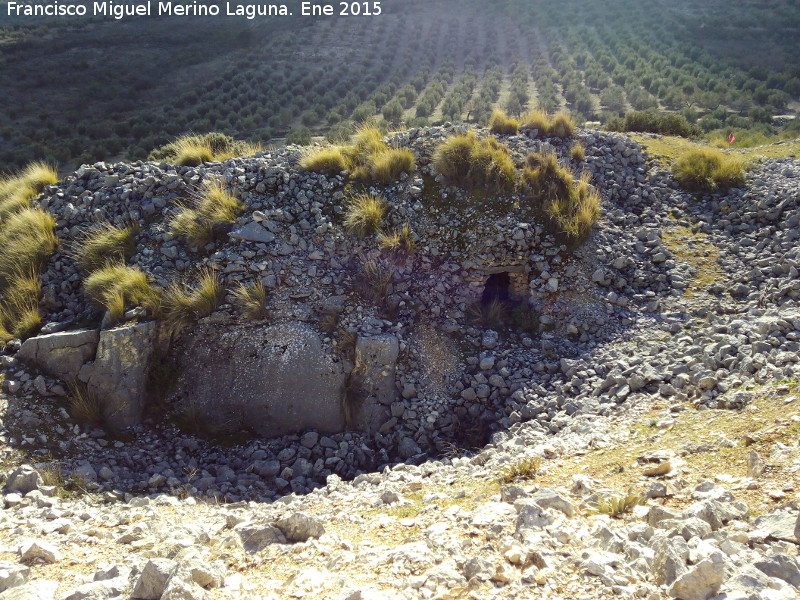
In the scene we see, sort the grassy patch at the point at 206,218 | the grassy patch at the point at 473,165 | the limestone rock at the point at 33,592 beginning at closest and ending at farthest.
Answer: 1. the limestone rock at the point at 33,592
2. the grassy patch at the point at 206,218
3. the grassy patch at the point at 473,165

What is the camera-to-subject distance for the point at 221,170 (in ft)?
28.3

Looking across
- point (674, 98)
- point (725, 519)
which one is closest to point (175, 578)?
point (725, 519)

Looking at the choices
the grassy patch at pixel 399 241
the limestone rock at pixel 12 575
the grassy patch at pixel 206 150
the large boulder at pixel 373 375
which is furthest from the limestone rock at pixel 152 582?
the grassy patch at pixel 206 150

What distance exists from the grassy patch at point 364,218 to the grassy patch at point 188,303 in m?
1.99

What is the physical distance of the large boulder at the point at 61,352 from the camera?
21.7ft

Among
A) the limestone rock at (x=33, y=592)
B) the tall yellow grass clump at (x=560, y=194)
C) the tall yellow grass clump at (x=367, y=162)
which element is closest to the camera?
the limestone rock at (x=33, y=592)

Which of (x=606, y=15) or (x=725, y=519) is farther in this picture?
(x=606, y=15)

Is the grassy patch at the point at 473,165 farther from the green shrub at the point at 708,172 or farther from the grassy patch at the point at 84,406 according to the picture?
the grassy patch at the point at 84,406

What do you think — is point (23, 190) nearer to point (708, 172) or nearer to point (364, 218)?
point (364, 218)

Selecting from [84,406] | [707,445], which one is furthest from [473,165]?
[84,406]

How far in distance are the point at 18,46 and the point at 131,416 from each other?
3536 centimetres

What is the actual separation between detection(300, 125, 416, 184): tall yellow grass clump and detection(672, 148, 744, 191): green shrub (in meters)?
4.63

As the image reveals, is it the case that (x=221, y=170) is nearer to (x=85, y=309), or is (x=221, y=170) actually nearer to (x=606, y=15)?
(x=85, y=309)

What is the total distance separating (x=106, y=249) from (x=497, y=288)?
5605 mm
